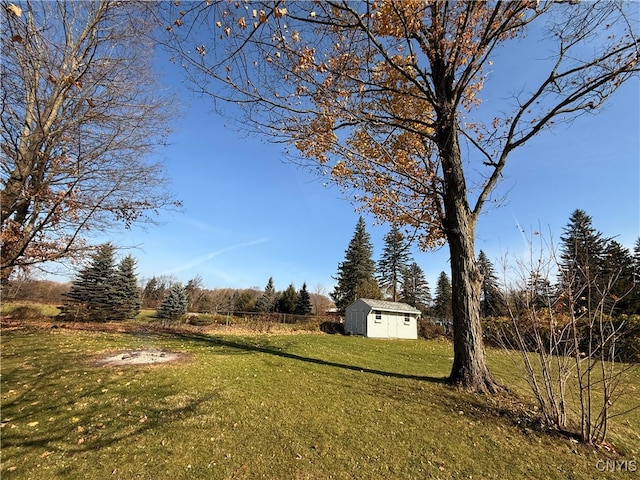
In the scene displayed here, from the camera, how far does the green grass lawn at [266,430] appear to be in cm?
306

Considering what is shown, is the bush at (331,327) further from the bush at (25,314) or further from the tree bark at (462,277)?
the tree bark at (462,277)

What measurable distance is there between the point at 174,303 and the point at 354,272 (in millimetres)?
21319

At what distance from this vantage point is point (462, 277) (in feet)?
18.6

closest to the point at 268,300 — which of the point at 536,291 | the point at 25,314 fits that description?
the point at 25,314

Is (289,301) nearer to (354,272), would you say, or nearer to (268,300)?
(268,300)

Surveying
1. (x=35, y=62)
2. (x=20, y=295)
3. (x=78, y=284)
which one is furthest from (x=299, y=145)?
(x=20, y=295)

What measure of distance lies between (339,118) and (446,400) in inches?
207

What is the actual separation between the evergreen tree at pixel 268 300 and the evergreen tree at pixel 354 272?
1018cm

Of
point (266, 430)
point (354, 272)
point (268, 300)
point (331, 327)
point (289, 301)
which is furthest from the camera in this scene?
point (268, 300)

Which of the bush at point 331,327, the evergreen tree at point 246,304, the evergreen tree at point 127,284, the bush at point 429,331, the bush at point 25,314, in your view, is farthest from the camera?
the evergreen tree at point 246,304

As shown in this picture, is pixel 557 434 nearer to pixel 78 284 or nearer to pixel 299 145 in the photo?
pixel 299 145

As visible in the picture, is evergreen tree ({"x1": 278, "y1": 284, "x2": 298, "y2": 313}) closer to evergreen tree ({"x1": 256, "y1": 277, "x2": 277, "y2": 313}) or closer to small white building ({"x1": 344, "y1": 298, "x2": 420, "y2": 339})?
evergreen tree ({"x1": 256, "y1": 277, "x2": 277, "y2": 313})

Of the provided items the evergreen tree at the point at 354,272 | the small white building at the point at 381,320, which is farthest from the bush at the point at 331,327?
the evergreen tree at the point at 354,272

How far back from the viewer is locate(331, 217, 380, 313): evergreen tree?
37938 millimetres
